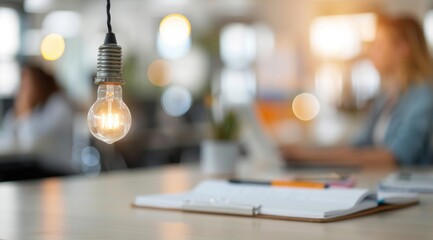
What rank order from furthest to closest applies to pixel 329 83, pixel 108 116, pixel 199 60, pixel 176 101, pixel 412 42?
pixel 199 60 → pixel 176 101 → pixel 329 83 → pixel 412 42 → pixel 108 116

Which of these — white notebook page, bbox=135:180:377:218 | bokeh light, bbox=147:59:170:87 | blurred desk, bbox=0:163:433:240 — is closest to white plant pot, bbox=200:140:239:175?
blurred desk, bbox=0:163:433:240

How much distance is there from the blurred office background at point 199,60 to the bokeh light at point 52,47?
0.07ft

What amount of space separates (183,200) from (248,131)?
146 centimetres

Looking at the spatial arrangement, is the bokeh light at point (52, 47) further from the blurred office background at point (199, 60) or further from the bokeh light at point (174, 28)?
the bokeh light at point (174, 28)

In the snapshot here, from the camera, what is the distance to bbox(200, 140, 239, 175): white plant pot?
2.65 m

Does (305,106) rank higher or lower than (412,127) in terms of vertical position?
higher

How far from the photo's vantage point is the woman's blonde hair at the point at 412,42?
3.26 m

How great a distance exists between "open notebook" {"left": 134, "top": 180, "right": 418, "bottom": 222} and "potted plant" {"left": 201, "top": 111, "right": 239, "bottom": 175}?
969mm

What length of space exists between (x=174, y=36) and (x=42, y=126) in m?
6.21

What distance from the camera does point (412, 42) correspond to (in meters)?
3.28

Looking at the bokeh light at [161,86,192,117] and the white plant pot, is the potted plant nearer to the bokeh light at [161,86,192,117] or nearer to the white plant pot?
the white plant pot

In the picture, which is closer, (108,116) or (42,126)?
(108,116)

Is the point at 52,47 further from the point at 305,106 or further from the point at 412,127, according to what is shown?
the point at 412,127

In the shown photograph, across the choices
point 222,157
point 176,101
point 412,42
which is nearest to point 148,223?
point 222,157
